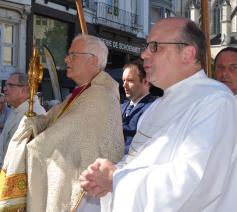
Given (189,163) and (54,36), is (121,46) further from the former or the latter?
(189,163)

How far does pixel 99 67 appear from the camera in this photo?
3.52 meters

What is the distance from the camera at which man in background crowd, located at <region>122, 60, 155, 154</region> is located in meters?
3.75

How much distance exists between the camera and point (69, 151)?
3158 millimetres

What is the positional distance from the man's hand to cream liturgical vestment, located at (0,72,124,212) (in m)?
0.88

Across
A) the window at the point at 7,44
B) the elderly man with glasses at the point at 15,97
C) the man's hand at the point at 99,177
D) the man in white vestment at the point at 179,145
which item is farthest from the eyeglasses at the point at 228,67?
the window at the point at 7,44

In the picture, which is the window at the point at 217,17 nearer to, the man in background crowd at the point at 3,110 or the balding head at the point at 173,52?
the man in background crowd at the point at 3,110

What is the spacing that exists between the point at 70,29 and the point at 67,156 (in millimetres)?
15702

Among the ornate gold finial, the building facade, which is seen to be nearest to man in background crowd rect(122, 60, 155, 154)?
the ornate gold finial

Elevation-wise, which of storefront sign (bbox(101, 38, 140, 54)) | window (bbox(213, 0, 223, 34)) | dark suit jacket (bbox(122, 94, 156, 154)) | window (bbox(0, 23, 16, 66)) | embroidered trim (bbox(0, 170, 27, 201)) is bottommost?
embroidered trim (bbox(0, 170, 27, 201))

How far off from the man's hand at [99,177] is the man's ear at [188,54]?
562 millimetres

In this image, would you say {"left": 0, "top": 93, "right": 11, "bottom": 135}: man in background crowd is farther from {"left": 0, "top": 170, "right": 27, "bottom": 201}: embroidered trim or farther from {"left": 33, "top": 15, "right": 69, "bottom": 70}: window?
{"left": 33, "top": 15, "right": 69, "bottom": 70}: window

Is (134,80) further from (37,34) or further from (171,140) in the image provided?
(37,34)

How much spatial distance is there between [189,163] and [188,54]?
0.55m

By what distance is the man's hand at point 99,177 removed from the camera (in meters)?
2.21
